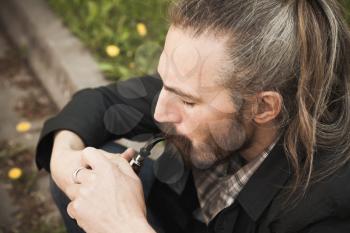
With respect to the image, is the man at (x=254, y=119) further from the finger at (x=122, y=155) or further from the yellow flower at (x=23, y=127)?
the yellow flower at (x=23, y=127)

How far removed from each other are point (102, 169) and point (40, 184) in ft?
3.94

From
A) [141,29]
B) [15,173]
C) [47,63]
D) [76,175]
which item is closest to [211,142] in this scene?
[76,175]

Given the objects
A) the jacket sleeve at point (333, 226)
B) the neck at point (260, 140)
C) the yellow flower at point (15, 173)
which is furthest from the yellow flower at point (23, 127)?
the jacket sleeve at point (333, 226)

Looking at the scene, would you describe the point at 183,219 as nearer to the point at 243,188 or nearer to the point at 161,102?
the point at 243,188

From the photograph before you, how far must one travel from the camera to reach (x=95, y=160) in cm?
170

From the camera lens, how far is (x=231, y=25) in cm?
155

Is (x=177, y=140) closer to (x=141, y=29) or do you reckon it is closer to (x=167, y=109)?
(x=167, y=109)

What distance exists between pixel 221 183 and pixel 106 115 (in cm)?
53

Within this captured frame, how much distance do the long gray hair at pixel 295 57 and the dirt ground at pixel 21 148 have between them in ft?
4.54

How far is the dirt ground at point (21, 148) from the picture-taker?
8.54 ft

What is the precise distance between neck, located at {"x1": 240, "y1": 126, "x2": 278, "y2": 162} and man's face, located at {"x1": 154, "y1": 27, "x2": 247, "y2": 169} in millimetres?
43

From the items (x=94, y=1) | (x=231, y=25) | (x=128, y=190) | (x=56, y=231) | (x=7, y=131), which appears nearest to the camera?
(x=231, y=25)

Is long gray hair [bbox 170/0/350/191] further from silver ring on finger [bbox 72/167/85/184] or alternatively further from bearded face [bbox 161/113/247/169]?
silver ring on finger [bbox 72/167/85/184]

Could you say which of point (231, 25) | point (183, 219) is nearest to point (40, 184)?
point (183, 219)
